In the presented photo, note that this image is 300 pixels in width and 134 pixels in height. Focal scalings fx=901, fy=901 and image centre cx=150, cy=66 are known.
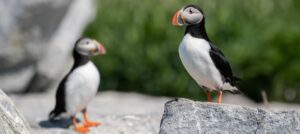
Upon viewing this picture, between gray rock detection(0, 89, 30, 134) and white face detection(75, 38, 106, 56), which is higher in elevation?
white face detection(75, 38, 106, 56)

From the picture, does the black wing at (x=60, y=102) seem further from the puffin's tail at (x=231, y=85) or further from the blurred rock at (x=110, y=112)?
the puffin's tail at (x=231, y=85)

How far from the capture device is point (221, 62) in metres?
6.70

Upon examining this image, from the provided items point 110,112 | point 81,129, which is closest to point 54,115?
point 81,129

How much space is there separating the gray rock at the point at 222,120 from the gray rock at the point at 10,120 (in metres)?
0.93

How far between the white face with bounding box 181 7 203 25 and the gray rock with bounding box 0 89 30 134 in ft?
4.76

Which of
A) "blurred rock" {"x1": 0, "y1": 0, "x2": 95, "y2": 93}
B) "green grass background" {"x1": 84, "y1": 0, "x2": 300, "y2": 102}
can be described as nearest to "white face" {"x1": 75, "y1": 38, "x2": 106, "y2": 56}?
"blurred rock" {"x1": 0, "y1": 0, "x2": 95, "y2": 93}

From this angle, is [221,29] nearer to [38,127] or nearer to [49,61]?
[49,61]

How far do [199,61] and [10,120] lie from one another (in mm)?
1486

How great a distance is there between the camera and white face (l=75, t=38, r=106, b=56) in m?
8.55

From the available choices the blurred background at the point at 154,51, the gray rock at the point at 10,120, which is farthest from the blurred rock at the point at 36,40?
the gray rock at the point at 10,120

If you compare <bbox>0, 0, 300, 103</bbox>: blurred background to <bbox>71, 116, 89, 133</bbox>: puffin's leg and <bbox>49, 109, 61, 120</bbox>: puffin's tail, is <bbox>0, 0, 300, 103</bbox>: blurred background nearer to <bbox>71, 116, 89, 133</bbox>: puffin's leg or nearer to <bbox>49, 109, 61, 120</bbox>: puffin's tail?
<bbox>49, 109, 61, 120</bbox>: puffin's tail

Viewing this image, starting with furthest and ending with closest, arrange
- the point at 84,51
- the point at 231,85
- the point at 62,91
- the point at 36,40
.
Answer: the point at 36,40 < the point at 84,51 < the point at 62,91 < the point at 231,85

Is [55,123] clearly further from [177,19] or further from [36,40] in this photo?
[36,40]

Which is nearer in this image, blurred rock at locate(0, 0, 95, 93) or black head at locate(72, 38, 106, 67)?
black head at locate(72, 38, 106, 67)
